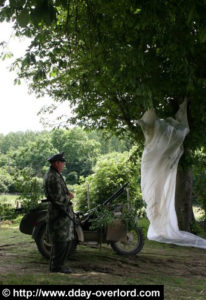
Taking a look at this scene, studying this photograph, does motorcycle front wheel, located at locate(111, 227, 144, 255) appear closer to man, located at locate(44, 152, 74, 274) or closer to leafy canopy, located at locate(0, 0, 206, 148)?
man, located at locate(44, 152, 74, 274)

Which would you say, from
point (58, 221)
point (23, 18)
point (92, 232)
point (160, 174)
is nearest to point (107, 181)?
point (160, 174)

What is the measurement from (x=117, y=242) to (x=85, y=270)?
5.07ft

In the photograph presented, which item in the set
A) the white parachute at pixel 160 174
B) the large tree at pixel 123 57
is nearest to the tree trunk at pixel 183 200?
the large tree at pixel 123 57

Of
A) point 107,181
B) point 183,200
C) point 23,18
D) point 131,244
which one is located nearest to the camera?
point 23,18

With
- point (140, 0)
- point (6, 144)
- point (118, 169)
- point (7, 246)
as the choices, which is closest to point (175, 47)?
point (140, 0)

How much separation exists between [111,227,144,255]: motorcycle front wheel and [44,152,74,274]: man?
1.89m

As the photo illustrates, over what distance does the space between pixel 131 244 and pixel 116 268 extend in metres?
1.26

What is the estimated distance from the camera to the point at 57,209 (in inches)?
234

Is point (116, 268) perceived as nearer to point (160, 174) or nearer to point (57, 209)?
point (57, 209)

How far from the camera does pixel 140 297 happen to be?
4512 mm

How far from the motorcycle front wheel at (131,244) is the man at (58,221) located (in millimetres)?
1888

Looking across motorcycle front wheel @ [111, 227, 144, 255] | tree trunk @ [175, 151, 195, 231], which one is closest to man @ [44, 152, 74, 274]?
motorcycle front wheel @ [111, 227, 144, 255]

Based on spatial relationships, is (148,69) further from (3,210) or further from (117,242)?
(3,210)

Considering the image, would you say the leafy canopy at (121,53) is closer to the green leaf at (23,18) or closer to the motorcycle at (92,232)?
the green leaf at (23,18)
